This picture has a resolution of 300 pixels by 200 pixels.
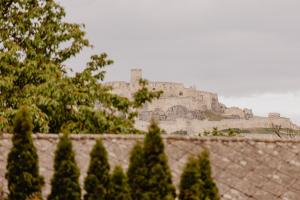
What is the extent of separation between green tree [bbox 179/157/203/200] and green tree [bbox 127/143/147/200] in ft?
2.51

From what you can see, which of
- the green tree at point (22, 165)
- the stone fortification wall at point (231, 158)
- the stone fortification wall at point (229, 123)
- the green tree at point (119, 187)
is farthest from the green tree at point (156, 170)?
the stone fortification wall at point (229, 123)

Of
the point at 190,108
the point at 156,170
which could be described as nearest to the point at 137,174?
the point at 156,170

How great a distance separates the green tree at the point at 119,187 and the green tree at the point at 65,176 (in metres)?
0.68

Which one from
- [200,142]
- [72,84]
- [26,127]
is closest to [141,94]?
[72,84]

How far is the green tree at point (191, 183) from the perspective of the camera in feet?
47.5

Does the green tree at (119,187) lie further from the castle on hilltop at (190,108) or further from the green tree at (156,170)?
the castle on hilltop at (190,108)

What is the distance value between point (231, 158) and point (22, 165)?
5944 millimetres

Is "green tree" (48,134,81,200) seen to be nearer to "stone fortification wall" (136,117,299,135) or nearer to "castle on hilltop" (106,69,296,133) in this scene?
"stone fortification wall" (136,117,299,135)

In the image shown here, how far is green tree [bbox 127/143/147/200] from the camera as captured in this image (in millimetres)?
14508

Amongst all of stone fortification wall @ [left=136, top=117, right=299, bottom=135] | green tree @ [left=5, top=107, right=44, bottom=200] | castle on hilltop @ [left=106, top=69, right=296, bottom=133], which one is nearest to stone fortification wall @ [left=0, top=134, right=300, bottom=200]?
green tree @ [left=5, top=107, right=44, bottom=200]

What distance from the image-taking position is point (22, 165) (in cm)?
1456

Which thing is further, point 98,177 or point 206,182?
point 206,182

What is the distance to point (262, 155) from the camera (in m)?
18.8

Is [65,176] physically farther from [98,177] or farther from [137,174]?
[137,174]
